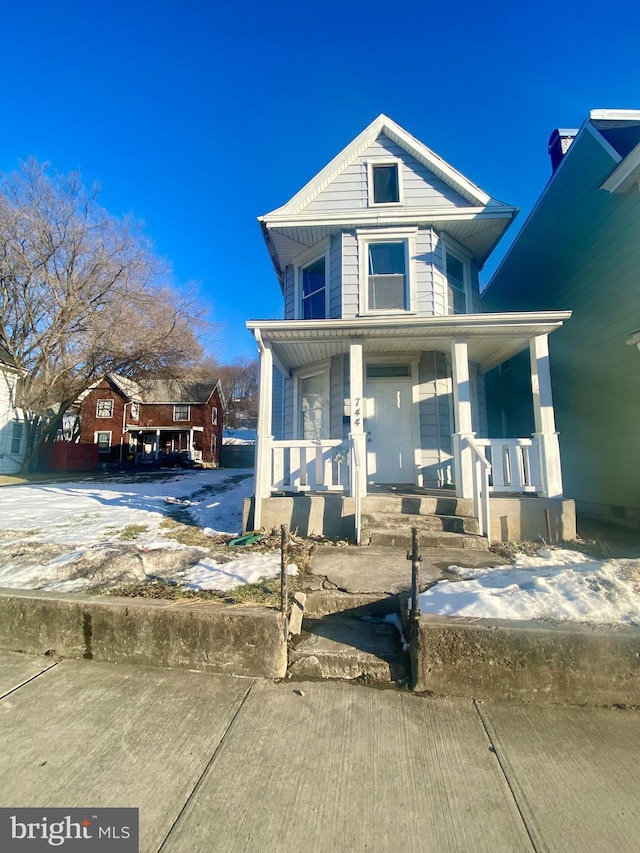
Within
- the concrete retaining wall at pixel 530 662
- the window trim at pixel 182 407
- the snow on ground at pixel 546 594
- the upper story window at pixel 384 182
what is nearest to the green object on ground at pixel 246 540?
the snow on ground at pixel 546 594

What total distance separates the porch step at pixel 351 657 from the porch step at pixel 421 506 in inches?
105

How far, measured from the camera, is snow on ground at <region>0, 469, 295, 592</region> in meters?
3.86

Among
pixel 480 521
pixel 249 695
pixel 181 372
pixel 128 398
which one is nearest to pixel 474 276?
pixel 480 521

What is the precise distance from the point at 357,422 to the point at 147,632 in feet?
13.4

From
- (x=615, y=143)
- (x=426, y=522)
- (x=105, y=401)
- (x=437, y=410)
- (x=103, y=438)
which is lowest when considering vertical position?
(x=426, y=522)

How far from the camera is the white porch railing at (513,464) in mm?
5926

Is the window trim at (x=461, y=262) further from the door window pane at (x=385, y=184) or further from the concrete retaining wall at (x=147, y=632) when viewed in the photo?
the concrete retaining wall at (x=147, y=632)

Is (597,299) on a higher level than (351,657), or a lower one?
higher

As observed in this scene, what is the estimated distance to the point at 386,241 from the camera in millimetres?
8406

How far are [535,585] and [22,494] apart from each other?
10.4m

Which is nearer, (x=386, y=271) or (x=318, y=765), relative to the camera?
(x=318, y=765)

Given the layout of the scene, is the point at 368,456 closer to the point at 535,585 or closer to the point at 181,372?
the point at 535,585

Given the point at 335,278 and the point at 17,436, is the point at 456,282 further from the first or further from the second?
the point at 17,436

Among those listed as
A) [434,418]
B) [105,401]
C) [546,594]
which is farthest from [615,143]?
[105,401]
